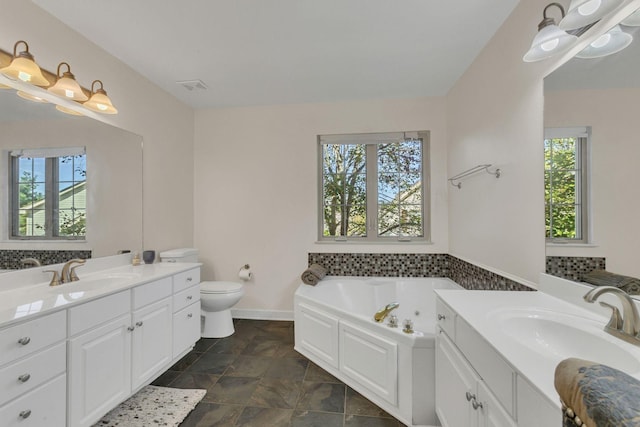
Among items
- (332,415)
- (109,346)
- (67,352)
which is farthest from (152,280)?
(332,415)

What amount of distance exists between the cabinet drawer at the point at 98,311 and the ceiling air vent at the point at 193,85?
194cm

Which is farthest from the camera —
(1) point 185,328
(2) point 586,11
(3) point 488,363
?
(1) point 185,328

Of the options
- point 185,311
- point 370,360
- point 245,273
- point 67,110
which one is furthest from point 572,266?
point 67,110

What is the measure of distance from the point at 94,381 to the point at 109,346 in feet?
0.55

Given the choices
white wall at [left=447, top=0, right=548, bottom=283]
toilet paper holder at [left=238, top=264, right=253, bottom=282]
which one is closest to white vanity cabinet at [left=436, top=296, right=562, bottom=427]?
white wall at [left=447, top=0, right=548, bottom=283]

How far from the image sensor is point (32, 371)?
1191 millimetres

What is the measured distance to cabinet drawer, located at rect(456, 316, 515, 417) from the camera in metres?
0.86

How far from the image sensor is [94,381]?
4.81ft

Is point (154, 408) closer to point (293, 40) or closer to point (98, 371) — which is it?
point (98, 371)

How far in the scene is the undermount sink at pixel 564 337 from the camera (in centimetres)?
91

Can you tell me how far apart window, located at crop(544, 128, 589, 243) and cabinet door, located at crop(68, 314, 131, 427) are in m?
2.41

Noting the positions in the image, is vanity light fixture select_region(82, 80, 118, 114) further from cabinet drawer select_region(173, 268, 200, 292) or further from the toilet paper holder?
the toilet paper holder

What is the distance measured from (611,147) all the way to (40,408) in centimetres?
258

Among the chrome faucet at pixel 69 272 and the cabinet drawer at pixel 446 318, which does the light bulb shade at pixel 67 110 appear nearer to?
the chrome faucet at pixel 69 272
